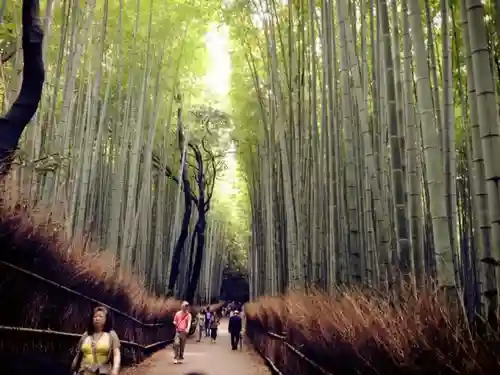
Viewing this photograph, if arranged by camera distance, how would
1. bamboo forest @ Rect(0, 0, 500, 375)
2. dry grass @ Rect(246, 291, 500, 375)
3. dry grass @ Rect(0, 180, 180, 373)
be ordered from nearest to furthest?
dry grass @ Rect(246, 291, 500, 375)
bamboo forest @ Rect(0, 0, 500, 375)
dry grass @ Rect(0, 180, 180, 373)

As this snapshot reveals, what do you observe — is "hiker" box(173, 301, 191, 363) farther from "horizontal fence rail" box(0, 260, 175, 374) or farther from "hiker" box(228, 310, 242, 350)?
"hiker" box(228, 310, 242, 350)

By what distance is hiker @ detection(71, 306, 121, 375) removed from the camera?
2.44 m

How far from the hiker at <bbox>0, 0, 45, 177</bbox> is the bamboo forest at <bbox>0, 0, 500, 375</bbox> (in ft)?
0.12

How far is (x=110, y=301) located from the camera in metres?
4.98

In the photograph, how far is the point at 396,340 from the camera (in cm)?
152

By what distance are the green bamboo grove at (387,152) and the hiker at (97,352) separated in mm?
1425

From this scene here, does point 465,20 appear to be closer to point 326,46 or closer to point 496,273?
point 496,273

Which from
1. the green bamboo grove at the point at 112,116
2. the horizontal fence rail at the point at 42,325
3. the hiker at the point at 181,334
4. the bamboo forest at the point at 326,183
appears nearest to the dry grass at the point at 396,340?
the bamboo forest at the point at 326,183

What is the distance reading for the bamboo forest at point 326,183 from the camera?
1658 millimetres

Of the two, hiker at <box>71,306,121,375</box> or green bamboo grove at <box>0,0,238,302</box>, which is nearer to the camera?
hiker at <box>71,306,121,375</box>

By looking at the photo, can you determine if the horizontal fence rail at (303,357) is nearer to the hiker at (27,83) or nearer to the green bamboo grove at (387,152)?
the green bamboo grove at (387,152)

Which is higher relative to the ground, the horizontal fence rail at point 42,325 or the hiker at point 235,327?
the horizontal fence rail at point 42,325

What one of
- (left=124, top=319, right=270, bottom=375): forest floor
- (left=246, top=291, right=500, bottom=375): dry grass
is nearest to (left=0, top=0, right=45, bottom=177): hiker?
(left=246, top=291, right=500, bottom=375): dry grass

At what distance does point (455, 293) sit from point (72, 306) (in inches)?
114
